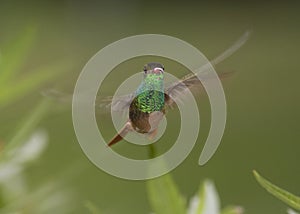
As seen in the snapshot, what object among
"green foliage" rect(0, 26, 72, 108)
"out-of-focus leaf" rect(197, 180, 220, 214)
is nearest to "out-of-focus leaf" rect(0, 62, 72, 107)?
"green foliage" rect(0, 26, 72, 108)

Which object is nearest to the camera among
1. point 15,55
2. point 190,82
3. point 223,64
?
point 190,82

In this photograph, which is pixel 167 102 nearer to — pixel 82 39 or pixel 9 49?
pixel 9 49

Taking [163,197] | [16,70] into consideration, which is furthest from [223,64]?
[163,197]

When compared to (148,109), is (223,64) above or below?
above

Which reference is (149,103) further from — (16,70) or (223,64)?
(223,64)

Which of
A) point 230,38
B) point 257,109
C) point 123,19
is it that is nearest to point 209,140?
point 257,109

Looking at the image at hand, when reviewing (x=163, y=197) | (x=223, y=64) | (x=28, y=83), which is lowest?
(x=163, y=197)
